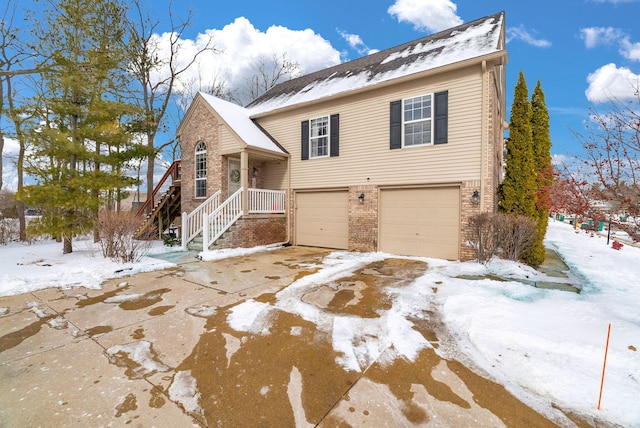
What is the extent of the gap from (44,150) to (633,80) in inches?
494

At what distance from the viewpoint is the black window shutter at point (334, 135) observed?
397 inches

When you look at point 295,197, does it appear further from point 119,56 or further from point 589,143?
point 589,143

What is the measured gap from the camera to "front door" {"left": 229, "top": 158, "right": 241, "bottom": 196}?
36.3 ft

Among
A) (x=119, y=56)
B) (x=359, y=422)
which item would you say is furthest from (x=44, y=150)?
(x=359, y=422)

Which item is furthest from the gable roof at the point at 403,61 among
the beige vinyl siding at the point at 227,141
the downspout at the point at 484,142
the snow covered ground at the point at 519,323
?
the snow covered ground at the point at 519,323

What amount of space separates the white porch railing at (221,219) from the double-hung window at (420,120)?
5585 mm

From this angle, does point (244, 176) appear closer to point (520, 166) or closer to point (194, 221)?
point (194, 221)

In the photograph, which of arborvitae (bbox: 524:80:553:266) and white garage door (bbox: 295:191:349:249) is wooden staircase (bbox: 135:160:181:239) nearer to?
white garage door (bbox: 295:191:349:249)

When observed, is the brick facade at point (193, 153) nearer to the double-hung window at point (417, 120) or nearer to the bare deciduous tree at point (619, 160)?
the double-hung window at point (417, 120)

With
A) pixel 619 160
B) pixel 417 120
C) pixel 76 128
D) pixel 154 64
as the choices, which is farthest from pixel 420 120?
pixel 154 64

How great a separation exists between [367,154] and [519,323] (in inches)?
272

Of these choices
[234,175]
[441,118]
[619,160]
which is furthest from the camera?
[234,175]

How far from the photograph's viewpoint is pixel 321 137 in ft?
34.6

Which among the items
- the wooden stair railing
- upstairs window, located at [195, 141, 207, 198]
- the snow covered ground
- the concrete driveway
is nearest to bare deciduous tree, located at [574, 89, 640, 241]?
the snow covered ground
